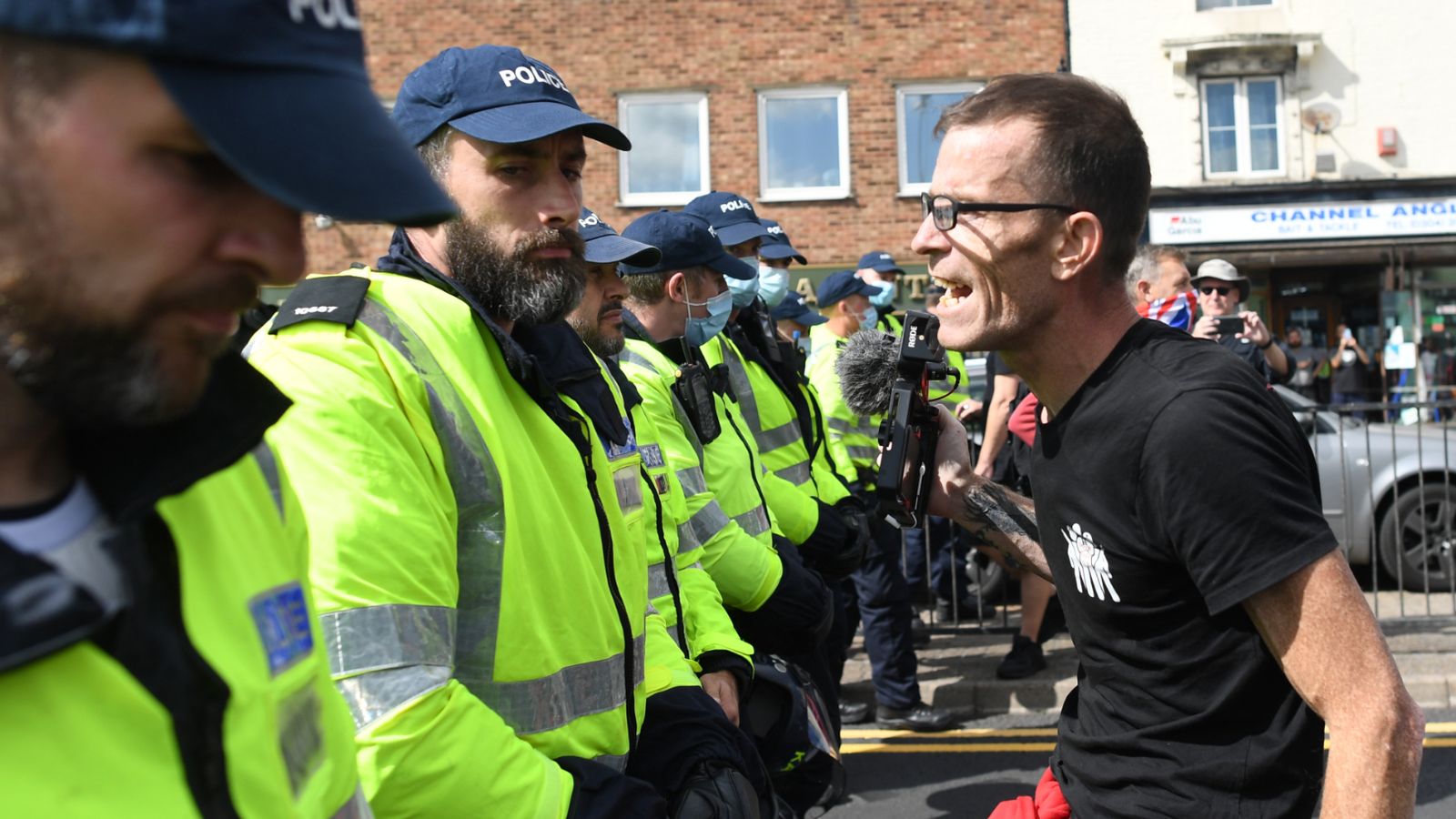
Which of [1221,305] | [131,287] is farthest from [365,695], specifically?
[1221,305]

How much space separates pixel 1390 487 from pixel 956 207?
731cm

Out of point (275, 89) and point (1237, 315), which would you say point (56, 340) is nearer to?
point (275, 89)

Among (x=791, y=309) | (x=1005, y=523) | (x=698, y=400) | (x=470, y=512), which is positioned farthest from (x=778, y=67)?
(x=470, y=512)

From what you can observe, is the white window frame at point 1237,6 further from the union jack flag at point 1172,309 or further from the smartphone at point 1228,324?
the union jack flag at point 1172,309

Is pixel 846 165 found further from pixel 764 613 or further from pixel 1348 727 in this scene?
pixel 1348 727

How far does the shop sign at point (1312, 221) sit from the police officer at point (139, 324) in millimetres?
19697

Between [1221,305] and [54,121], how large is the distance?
7249 mm

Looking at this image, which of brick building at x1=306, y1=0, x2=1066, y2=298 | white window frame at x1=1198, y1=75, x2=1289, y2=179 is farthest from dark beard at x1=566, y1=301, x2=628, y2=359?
white window frame at x1=1198, y1=75, x2=1289, y2=179

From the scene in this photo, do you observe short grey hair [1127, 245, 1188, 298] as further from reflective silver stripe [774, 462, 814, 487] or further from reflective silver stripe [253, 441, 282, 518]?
reflective silver stripe [253, 441, 282, 518]

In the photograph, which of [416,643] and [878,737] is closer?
[416,643]

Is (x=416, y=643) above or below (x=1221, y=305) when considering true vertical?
below

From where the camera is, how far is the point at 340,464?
69.7 inches

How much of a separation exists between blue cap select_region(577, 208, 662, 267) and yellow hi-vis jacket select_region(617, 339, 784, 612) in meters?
0.40

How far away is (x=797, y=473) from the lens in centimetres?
519
